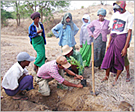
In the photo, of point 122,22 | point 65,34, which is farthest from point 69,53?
point 122,22

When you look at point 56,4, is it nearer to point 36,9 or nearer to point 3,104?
point 36,9

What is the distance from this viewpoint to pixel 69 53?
2.60 m

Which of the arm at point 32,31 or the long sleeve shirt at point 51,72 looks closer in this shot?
the long sleeve shirt at point 51,72

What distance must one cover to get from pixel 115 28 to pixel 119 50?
50 centimetres

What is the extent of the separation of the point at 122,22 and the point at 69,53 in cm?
131

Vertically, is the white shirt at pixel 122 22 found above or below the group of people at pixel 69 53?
above

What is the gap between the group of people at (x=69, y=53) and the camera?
7.39 ft

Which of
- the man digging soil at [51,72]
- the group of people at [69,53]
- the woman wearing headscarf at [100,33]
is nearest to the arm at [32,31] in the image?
the group of people at [69,53]

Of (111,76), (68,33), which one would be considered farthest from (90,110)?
(68,33)

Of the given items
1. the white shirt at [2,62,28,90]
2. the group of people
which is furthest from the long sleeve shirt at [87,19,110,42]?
the white shirt at [2,62,28,90]

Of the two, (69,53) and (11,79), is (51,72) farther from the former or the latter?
(11,79)

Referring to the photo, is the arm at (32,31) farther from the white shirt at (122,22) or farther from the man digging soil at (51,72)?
the white shirt at (122,22)

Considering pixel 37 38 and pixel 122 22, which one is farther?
pixel 37 38

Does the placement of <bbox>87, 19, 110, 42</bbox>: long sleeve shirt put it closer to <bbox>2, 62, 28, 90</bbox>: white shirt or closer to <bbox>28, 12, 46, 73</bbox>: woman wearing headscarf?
<bbox>28, 12, 46, 73</bbox>: woman wearing headscarf
